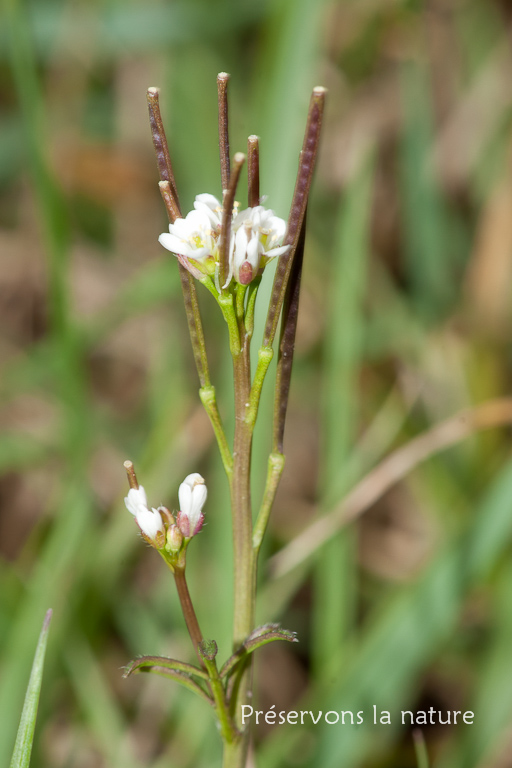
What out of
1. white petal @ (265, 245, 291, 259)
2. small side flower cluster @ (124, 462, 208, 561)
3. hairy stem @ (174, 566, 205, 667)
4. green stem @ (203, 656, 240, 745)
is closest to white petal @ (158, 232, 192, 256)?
white petal @ (265, 245, 291, 259)

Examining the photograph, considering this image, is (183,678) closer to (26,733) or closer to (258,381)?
(26,733)

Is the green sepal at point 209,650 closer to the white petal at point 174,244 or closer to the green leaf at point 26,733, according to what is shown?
the green leaf at point 26,733

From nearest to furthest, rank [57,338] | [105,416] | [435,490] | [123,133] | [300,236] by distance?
1. [300,236]
2. [57,338]
3. [435,490]
4. [105,416]
5. [123,133]

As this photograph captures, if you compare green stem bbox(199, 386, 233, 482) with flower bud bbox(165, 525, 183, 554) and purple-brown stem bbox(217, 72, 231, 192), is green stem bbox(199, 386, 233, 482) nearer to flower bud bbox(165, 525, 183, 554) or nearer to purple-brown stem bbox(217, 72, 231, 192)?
flower bud bbox(165, 525, 183, 554)

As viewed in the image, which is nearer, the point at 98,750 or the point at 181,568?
the point at 181,568

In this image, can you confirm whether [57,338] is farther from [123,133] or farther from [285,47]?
[123,133]

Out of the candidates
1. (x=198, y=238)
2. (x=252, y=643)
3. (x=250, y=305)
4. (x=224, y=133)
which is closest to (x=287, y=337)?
(x=250, y=305)

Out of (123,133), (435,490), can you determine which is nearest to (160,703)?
(435,490)
